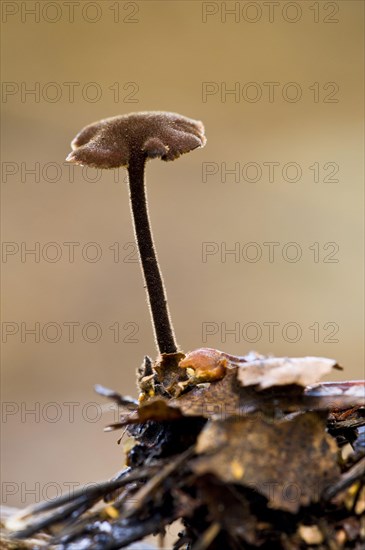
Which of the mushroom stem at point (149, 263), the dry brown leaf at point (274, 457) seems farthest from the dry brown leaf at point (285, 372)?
the mushroom stem at point (149, 263)

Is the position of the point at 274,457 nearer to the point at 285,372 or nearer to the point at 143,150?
the point at 285,372

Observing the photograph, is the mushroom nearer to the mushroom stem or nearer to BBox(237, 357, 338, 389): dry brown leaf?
the mushroom stem

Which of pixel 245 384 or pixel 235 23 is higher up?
pixel 235 23

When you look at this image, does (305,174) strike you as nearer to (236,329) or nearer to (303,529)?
(236,329)

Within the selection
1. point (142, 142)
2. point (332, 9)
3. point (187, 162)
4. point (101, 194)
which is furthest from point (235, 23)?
point (142, 142)

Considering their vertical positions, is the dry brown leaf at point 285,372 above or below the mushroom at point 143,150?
below

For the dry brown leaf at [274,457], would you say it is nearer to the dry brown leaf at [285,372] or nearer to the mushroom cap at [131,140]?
the dry brown leaf at [285,372]
